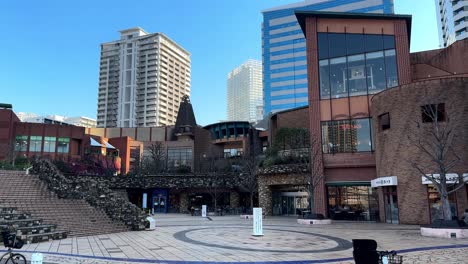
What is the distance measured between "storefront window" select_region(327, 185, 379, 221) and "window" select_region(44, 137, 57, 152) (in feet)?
158

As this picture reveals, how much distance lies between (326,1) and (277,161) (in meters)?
96.0

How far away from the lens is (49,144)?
6109cm

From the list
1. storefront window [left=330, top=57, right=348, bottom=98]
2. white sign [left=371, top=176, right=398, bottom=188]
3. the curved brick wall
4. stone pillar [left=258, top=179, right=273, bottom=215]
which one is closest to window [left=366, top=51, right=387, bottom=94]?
storefront window [left=330, top=57, right=348, bottom=98]

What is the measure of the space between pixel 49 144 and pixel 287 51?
2934 inches

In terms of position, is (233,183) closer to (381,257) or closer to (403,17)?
(403,17)

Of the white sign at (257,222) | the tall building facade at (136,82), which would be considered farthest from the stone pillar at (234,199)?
the tall building facade at (136,82)

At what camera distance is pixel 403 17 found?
31.0m

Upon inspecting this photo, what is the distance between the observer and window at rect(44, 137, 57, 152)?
200ft

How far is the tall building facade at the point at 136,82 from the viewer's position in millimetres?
156500

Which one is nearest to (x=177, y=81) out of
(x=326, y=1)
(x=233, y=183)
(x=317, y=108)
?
(x=326, y=1)

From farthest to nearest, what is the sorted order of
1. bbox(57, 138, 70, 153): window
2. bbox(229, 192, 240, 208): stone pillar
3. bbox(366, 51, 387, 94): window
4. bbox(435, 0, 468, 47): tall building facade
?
bbox(435, 0, 468, 47): tall building facade < bbox(57, 138, 70, 153): window < bbox(229, 192, 240, 208): stone pillar < bbox(366, 51, 387, 94): window

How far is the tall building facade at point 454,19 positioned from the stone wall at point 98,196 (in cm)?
8127

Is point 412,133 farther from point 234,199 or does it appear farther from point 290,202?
point 234,199

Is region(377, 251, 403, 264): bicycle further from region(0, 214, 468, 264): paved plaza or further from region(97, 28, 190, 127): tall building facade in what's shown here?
region(97, 28, 190, 127): tall building facade
